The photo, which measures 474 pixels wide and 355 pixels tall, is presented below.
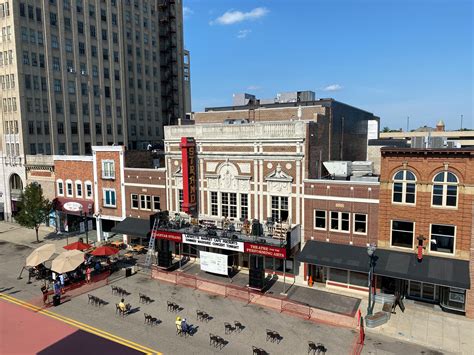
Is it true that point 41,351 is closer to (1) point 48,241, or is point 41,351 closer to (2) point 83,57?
(1) point 48,241

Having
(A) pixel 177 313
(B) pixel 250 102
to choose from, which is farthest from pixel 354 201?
(B) pixel 250 102

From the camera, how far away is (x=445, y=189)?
23062mm

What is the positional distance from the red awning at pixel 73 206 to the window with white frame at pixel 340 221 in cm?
2727

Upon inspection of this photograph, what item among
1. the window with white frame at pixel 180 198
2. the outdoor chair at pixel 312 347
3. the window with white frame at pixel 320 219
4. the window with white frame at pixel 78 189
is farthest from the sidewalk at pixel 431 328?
the window with white frame at pixel 78 189

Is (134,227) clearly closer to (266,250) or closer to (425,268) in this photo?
(266,250)

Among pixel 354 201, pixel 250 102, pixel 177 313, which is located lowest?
pixel 177 313

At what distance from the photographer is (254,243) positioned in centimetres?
2681

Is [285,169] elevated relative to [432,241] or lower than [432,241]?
elevated

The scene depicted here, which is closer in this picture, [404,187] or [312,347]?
[312,347]

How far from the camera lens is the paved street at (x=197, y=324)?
63.8ft

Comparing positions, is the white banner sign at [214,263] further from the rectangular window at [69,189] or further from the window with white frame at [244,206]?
the rectangular window at [69,189]

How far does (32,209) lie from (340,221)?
111 feet

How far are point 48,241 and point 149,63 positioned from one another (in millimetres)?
47123

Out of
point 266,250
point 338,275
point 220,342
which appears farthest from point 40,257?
point 338,275
